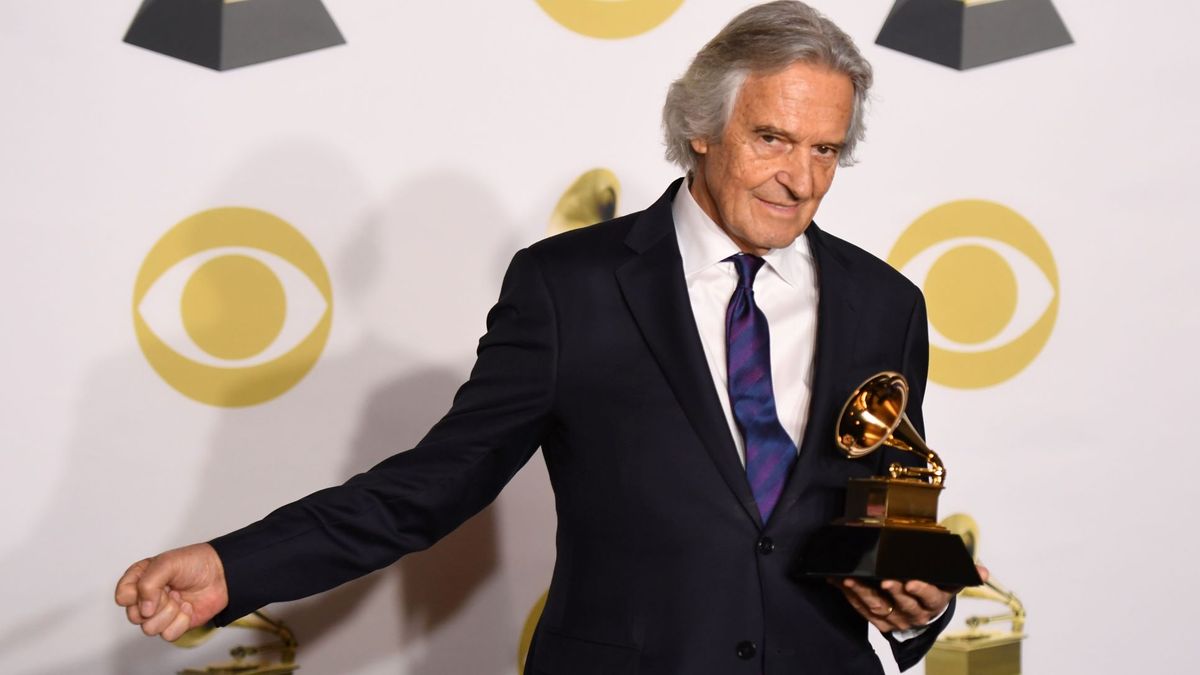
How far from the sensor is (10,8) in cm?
212

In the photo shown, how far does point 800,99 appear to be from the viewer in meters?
1.65

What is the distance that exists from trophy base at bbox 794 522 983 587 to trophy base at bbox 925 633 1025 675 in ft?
A: 4.14

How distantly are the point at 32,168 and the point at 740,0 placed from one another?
50.2 inches

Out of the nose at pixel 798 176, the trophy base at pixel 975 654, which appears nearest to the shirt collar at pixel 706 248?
the nose at pixel 798 176

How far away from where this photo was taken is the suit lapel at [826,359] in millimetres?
1606

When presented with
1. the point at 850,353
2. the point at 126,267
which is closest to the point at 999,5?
the point at 850,353

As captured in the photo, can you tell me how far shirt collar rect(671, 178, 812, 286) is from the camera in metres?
1.73

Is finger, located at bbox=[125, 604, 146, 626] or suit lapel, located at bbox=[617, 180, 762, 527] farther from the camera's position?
suit lapel, located at bbox=[617, 180, 762, 527]

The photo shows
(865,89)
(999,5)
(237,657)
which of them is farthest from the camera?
(999,5)

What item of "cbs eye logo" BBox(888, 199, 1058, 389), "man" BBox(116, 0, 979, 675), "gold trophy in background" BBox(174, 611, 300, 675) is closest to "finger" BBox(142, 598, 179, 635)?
"man" BBox(116, 0, 979, 675)

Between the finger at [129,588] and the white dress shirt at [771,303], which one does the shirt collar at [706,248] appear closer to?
the white dress shirt at [771,303]

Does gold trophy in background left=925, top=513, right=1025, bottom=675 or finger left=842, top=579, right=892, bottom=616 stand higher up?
finger left=842, top=579, right=892, bottom=616

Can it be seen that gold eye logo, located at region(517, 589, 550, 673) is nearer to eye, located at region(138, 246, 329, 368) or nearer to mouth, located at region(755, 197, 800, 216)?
eye, located at region(138, 246, 329, 368)

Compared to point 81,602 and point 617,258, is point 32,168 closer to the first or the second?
point 81,602
